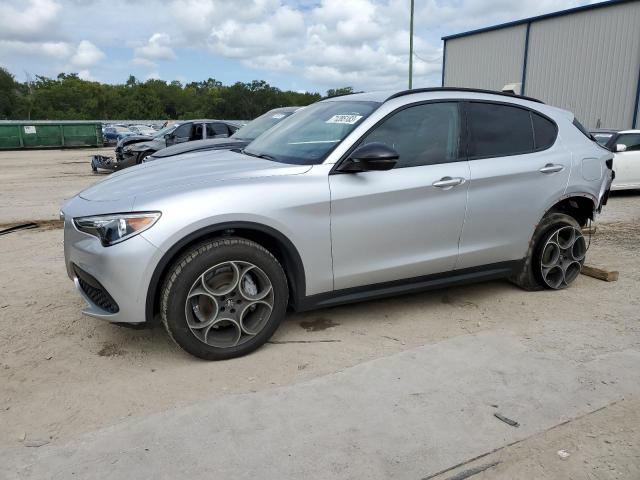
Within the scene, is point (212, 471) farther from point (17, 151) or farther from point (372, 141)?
point (17, 151)

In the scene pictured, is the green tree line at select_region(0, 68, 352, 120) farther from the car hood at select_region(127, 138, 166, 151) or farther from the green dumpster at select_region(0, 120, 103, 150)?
the car hood at select_region(127, 138, 166, 151)

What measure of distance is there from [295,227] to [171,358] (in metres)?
1.18

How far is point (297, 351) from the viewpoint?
11.4 feet

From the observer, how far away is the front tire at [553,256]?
4.47 metres

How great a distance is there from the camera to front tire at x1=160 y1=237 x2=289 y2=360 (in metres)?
3.12

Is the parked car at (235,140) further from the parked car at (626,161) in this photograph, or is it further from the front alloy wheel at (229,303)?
the parked car at (626,161)

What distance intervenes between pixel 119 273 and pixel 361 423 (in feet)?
5.23

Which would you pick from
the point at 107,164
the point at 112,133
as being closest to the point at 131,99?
the point at 112,133

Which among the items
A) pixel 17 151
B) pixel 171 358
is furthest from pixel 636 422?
pixel 17 151

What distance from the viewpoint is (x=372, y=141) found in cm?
365

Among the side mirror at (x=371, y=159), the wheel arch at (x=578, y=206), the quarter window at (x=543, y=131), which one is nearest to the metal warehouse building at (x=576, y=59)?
the wheel arch at (x=578, y=206)

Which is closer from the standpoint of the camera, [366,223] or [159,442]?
[159,442]

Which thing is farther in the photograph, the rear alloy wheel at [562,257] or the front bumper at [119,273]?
the rear alloy wheel at [562,257]

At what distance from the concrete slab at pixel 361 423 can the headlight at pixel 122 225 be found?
1028mm
